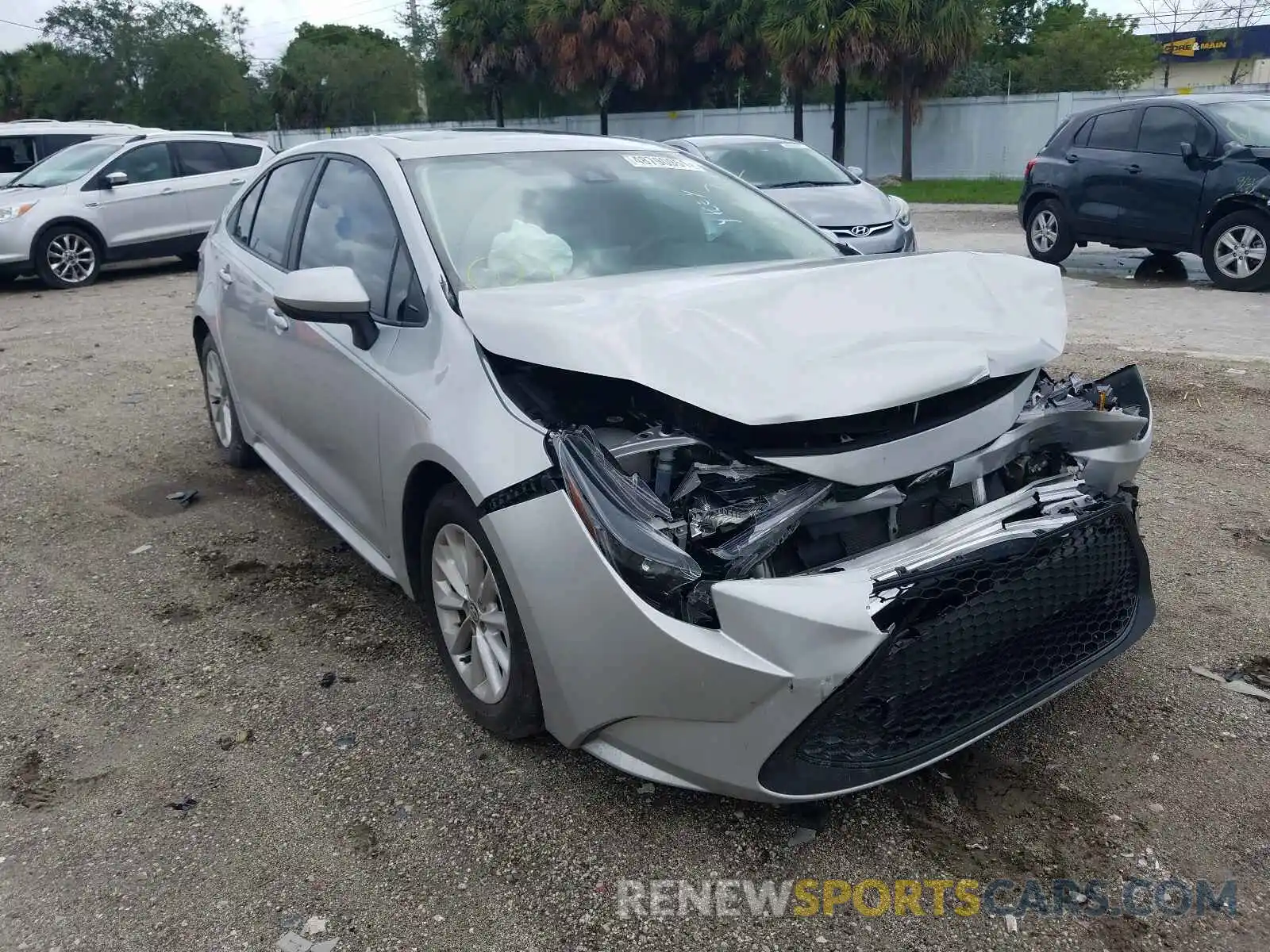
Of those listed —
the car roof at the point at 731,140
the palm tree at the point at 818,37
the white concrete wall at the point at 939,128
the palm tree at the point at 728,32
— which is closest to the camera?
the car roof at the point at 731,140

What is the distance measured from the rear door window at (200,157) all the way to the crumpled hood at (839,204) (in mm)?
7276

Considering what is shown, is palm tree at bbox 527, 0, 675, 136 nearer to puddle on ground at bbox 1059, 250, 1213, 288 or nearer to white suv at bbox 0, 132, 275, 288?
white suv at bbox 0, 132, 275, 288

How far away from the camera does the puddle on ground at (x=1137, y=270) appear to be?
10188 mm

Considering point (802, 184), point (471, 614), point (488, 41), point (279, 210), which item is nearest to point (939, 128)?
point (488, 41)

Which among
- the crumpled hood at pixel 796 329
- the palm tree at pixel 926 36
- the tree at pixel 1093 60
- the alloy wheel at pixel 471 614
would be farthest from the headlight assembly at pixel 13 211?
the tree at pixel 1093 60

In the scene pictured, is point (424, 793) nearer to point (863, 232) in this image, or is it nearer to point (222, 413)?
point (222, 413)

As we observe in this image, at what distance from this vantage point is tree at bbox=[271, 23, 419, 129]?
49.0 metres

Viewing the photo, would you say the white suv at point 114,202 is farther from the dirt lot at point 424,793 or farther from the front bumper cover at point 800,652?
the front bumper cover at point 800,652

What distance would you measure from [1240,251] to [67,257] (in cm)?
1232

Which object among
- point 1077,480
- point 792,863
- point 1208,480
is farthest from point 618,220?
point 1208,480

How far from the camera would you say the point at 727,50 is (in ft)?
114

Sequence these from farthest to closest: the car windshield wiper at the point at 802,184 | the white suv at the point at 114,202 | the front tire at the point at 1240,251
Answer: the white suv at the point at 114,202
the car windshield wiper at the point at 802,184
the front tire at the point at 1240,251

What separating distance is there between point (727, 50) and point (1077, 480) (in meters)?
34.9

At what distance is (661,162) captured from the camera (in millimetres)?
4051
